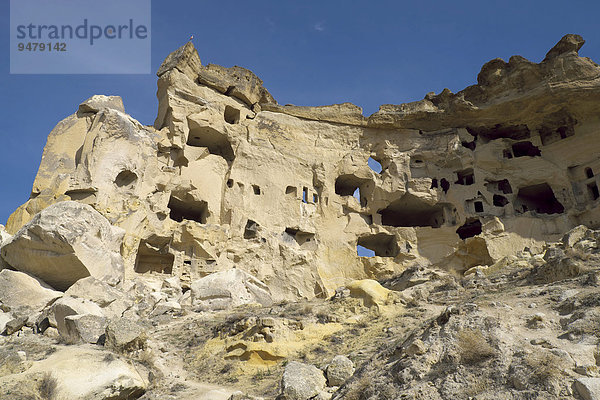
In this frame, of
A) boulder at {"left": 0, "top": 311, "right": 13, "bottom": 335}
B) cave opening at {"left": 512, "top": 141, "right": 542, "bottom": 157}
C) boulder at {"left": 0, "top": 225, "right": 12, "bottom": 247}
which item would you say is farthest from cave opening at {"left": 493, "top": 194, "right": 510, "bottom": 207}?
boulder at {"left": 0, "top": 311, "right": 13, "bottom": 335}

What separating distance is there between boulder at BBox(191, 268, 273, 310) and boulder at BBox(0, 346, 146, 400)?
6.32 meters

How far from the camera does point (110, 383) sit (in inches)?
256

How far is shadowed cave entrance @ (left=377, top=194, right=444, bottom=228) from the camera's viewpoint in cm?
2634

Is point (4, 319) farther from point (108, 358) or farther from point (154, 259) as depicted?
point (154, 259)

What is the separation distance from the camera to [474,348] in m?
5.19

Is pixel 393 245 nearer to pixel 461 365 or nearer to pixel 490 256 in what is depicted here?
pixel 490 256

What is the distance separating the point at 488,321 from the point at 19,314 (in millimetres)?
10235

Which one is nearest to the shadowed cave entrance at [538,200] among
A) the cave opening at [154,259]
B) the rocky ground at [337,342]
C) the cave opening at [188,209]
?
the rocky ground at [337,342]

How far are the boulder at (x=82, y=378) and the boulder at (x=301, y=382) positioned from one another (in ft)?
6.87

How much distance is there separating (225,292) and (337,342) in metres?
5.57

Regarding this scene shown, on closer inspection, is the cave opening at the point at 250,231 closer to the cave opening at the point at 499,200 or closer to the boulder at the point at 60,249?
the boulder at the point at 60,249

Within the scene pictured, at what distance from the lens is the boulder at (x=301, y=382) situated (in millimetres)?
6238

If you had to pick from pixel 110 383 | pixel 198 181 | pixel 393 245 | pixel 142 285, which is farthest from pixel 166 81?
pixel 110 383

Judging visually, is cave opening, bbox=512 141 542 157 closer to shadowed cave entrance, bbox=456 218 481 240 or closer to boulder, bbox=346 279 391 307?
shadowed cave entrance, bbox=456 218 481 240
